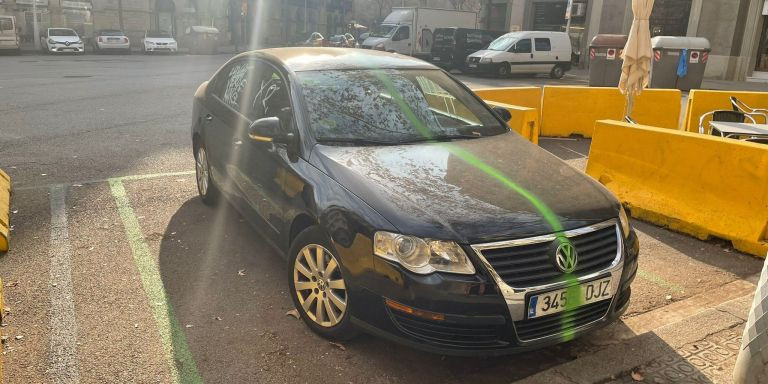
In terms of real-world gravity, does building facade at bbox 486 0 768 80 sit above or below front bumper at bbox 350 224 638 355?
above

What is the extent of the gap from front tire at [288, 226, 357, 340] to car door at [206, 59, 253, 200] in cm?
124

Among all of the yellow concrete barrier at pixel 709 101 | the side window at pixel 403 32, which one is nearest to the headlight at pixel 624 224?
the yellow concrete barrier at pixel 709 101

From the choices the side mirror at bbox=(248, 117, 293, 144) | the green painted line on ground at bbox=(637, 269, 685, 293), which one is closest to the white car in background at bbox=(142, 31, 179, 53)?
the side mirror at bbox=(248, 117, 293, 144)

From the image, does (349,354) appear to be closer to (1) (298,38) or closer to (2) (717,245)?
(2) (717,245)

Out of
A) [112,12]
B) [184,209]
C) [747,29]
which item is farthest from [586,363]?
[112,12]

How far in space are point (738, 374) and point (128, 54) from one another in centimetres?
3324

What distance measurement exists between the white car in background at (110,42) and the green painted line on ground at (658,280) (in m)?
31.5

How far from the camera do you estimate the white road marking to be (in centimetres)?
312

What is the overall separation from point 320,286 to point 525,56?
2135cm

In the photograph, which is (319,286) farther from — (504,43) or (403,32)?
(403,32)

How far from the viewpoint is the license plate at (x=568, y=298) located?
2.90 m

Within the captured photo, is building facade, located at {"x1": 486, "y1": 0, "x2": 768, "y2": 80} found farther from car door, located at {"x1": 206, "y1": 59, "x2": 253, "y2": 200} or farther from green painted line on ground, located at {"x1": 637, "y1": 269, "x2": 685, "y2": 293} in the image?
car door, located at {"x1": 206, "y1": 59, "x2": 253, "y2": 200}

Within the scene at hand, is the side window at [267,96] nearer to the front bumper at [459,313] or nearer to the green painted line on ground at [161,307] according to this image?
the green painted line on ground at [161,307]

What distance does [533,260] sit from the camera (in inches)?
115
